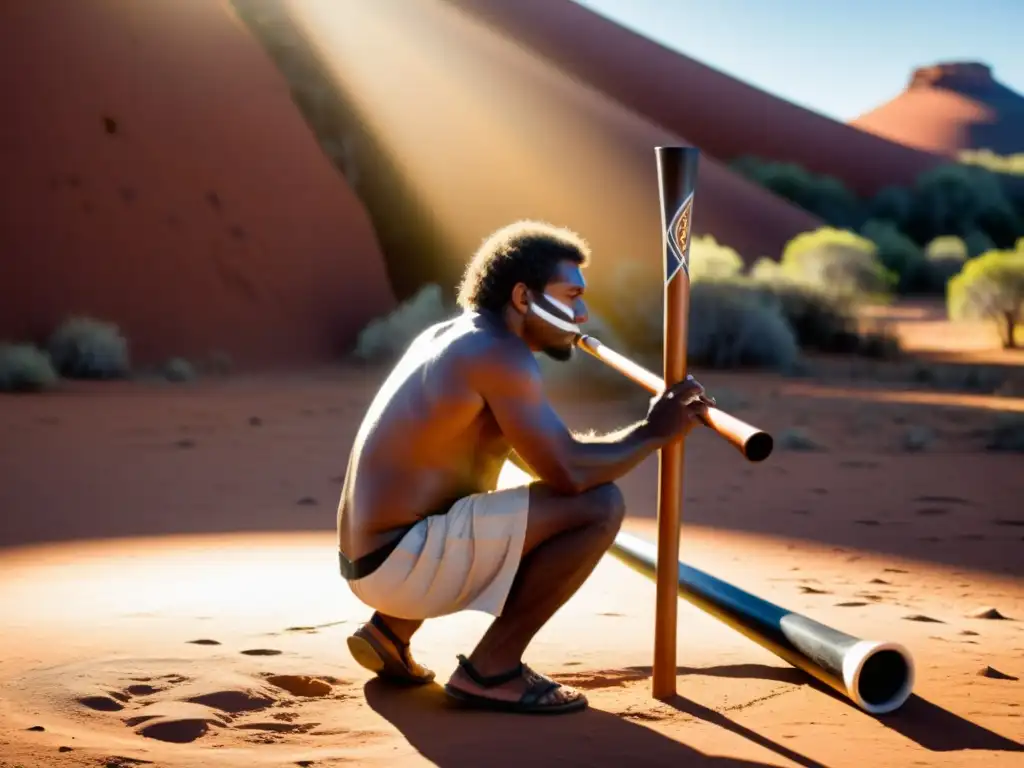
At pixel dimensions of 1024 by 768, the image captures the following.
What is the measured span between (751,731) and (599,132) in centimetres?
1871

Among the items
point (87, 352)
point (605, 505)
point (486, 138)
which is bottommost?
point (605, 505)

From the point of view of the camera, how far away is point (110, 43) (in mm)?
13867

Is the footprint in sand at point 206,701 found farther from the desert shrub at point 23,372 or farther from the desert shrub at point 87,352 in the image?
the desert shrub at point 87,352

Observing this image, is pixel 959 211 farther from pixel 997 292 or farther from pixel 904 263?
pixel 997 292

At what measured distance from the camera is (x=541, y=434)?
3176 millimetres

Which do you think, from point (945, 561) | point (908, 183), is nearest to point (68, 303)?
point (945, 561)

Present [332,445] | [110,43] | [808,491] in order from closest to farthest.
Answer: [808,491], [332,445], [110,43]

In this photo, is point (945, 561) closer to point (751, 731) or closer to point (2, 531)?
point (751, 731)

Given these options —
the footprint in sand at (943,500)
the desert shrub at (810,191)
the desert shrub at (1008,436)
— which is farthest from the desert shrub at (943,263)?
the footprint in sand at (943,500)

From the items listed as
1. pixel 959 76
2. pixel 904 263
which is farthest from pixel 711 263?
pixel 959 76

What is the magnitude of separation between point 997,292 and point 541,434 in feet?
53.3

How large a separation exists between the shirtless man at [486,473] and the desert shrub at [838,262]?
59.3ft

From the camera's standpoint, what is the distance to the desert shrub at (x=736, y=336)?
14.9 m

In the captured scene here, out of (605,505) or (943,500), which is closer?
(605,505)
